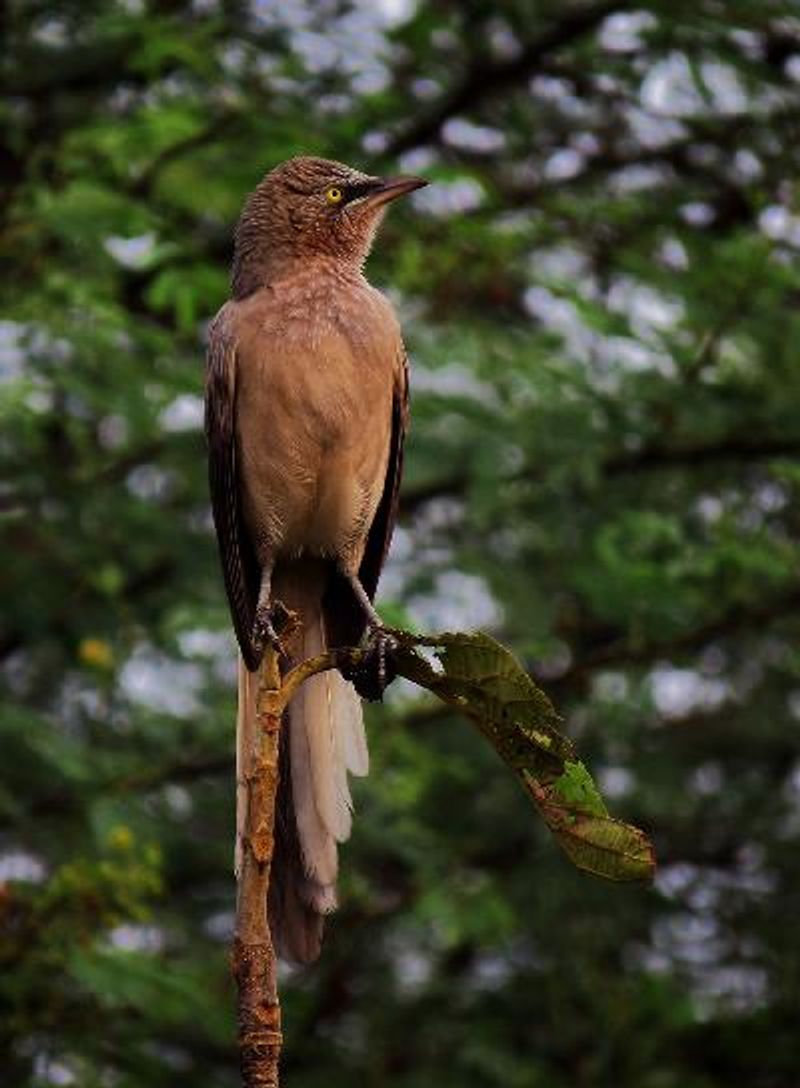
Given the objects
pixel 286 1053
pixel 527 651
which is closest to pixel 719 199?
pixel 527 651

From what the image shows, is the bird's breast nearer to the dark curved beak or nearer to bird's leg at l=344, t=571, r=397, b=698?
bird's leg at l=344, t=571, r=397, b=698

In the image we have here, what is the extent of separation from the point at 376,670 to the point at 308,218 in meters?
1.83

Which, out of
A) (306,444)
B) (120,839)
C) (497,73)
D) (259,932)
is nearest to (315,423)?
(306,444)

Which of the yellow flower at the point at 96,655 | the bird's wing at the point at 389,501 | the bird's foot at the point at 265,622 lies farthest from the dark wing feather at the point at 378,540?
the yellow flower at the point at 96,655

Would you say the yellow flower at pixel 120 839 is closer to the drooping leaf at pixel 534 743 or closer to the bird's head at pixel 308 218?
the bird's head at pixel 308 218

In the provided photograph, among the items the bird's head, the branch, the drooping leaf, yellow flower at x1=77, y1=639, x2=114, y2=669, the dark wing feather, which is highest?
the branch

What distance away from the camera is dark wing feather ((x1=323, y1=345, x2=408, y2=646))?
4.98 meters

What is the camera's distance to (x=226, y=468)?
5.01 metres

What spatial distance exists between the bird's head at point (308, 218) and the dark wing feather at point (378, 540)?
45cm

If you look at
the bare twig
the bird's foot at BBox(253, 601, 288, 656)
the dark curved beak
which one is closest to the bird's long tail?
the bird's foot at BBox(253, 601, 288, 656)

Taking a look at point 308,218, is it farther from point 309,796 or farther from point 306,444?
point 309,796

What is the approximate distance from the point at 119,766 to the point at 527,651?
140 cm

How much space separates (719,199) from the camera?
859 cm

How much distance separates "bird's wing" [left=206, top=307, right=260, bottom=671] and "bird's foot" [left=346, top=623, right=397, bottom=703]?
2.80 ft
